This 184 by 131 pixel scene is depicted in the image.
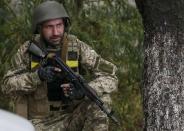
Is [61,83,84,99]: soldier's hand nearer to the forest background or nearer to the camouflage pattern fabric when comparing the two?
the camouflage pattern fabric

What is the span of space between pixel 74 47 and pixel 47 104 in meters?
0.53

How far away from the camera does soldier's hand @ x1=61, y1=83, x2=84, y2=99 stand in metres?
5.78

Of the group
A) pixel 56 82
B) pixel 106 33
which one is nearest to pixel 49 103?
pixel 56 82

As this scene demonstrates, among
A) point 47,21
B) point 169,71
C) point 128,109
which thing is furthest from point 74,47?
point 128,109

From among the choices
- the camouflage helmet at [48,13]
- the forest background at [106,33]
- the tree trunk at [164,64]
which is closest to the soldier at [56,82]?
the camouflage helmet at [48,13]

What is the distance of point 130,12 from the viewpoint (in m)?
7.78

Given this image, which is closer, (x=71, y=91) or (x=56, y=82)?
(x=71, y=91)

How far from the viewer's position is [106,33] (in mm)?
7586

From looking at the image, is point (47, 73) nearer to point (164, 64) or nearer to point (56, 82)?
point (56, 82)

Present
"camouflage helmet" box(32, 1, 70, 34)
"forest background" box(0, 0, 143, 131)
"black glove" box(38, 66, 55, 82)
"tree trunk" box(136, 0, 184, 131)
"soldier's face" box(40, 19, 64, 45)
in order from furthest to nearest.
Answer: "forest background" box(0, 0, 143, 131) → "camouflage helmet" box(32, 1, 70, 34) → "soldier's face" box(40, 19, 64, 45) → "black glove" box(38, 66, 55, 82) → "tree trunk" box(136, 0, 184, 131)

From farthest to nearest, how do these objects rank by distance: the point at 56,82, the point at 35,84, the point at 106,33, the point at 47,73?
the point at 106,33 → the point at 56,82 → the point at 35,84 → the point at 47,73

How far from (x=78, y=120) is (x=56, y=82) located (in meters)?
0.39

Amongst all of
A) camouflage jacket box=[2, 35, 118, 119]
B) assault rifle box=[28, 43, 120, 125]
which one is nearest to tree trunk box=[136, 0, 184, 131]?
assault rifle box=[28, 43, 120, 125]

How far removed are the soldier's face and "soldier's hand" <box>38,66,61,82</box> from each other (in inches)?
10.4
